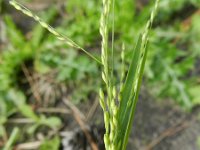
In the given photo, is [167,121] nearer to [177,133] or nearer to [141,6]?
[177,133]

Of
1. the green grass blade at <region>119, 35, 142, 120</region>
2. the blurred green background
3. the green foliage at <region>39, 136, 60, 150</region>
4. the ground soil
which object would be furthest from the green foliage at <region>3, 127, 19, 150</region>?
the green grass blade at <region>119, 35, 142, 120</region>

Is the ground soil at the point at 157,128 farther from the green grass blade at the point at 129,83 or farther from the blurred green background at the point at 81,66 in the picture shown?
the green grass blade at the point at 129,83

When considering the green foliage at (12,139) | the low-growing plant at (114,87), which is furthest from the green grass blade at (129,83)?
the green foliage at (12,139)

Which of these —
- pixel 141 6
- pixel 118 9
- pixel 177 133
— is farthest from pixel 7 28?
pixel 177 133

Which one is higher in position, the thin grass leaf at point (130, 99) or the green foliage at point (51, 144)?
the green foliage at point (51, 144)

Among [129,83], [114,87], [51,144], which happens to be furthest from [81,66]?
[114,87]

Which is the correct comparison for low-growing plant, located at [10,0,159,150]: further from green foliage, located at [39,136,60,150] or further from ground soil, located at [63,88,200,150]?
green foliage, located at [39,136,60,150]

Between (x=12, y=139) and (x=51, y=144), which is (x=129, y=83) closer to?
(x=51, y=144)
